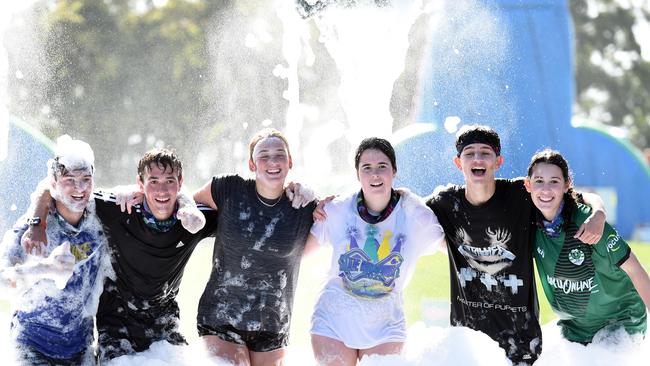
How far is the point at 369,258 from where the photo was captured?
4414mm

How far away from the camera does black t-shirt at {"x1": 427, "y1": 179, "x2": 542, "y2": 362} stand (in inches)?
175

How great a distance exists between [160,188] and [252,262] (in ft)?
2.24

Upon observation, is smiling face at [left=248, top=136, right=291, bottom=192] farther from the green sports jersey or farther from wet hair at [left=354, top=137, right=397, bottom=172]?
the green sports jersey

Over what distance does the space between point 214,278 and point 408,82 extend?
554cm

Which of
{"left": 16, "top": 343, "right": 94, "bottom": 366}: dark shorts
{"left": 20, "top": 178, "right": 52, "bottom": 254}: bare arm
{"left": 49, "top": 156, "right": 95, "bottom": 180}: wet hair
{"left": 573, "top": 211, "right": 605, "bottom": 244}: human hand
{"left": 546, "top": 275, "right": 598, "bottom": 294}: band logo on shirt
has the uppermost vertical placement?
{"left": 49, "top": 156, "right": 95, "bottom": 180}: wet hair

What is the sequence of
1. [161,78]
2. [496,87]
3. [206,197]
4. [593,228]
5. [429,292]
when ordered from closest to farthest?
[593,228]
[206,197]
[429,292]
[496,87]
[161,78]

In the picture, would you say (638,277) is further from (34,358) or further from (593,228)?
(34,358)

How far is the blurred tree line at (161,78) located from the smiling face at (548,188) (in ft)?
14.6

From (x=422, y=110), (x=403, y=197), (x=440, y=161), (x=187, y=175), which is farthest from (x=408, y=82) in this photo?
(x=403, y=197)

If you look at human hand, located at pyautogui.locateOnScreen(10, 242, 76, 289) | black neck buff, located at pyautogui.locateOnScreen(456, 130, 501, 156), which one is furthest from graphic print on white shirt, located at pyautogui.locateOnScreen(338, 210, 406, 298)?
human hand, located at pyautogui.locateOnScreen(10, 242, 76, 289)

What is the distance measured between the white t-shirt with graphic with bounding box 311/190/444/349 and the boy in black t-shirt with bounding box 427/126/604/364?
23 cm

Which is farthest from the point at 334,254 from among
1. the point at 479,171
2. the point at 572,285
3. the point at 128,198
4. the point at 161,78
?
the point at 161,78

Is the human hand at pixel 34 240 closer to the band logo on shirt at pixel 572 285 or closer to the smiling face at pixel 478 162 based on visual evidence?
the smiling face at pixel 478 162

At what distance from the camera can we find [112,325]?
4.36 metres
